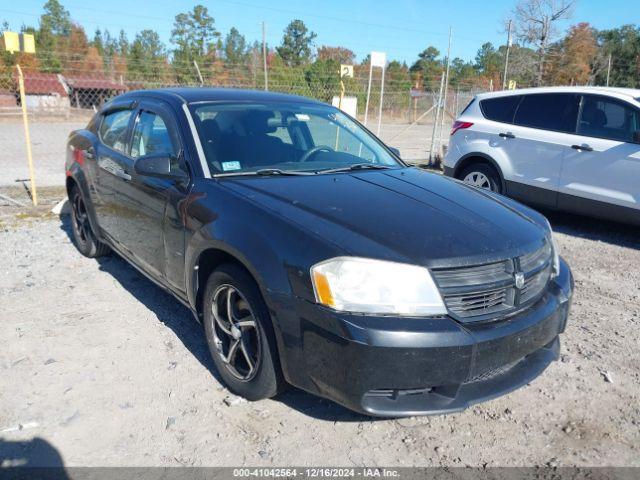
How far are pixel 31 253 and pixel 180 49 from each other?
149 ft

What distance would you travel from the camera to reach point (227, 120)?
3.70m

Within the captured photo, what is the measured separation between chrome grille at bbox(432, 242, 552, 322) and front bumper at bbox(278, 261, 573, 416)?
63 mm

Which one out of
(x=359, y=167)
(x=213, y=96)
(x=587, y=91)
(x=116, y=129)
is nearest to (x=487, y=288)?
(x=359, y=167)

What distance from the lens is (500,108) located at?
7.61m

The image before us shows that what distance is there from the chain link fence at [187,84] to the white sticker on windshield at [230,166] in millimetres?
7274

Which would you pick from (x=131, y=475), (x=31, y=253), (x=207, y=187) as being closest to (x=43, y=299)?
(x=31, y=253)

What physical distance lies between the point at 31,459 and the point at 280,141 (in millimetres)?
2392

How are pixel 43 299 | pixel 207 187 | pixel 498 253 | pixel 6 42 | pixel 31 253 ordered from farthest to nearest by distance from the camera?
pixel 6 42 → pixel 31 253 → pixel 43 299 → pixel 207 187 → pixel 498 253

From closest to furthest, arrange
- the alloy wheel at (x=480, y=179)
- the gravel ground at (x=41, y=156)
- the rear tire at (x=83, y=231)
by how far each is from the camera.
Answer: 1. the rear tire at (x=83, y=231)
2. the alloy wheel at (x=480, y=179)
3. the gravel ground at (x=41, y=156)

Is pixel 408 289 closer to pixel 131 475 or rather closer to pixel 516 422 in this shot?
pixel 516 422

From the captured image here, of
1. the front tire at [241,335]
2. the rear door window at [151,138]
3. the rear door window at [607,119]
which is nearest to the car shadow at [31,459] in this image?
the front tire at [241,335]

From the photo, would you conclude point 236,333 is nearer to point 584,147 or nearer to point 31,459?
point 31,459

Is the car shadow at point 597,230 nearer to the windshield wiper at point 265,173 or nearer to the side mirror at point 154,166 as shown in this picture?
the windshield wiper at point 265,173

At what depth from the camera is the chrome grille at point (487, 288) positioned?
2.50 meters
